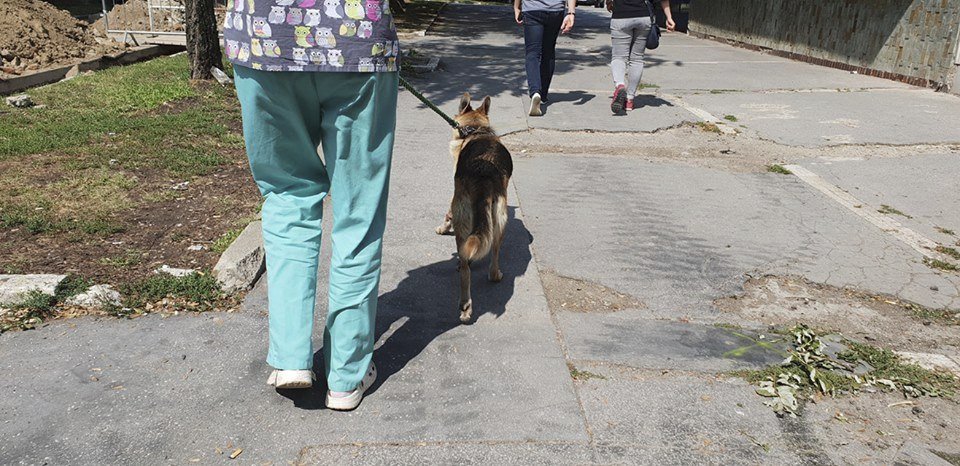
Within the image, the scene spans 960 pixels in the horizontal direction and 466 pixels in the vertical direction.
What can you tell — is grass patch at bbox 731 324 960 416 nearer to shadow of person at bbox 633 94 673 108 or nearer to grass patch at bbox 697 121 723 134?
grass patch at bbox 697 121 723 134

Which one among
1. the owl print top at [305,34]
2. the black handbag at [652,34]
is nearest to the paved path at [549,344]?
the owl print top at [305,34]

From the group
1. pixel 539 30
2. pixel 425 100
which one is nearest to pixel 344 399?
pixel 425 100

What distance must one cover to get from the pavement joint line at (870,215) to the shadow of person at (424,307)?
8.85 feet

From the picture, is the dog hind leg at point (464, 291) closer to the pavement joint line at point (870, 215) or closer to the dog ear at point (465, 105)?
the dog ear at point (465, 105)

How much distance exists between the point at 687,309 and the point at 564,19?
17.2 ft

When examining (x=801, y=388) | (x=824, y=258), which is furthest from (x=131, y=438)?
(x=824, y=258)

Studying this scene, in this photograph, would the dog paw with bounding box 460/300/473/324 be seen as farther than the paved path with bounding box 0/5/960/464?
Yes

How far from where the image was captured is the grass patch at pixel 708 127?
8.18 meters

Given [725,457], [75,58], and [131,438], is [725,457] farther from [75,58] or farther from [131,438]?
[75,58]

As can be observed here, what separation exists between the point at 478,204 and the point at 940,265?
10.4 ft

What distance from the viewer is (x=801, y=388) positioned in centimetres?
319

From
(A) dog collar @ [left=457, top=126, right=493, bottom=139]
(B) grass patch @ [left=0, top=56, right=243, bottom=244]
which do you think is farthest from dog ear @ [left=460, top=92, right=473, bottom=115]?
(B) grass patch @ [left=0, top=56, right=243, bottom=244]

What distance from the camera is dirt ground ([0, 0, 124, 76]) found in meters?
10.6

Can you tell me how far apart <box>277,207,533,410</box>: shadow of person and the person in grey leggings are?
15.1 ft
